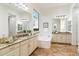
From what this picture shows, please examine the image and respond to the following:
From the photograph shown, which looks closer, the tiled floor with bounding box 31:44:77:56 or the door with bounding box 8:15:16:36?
the door with bounding box 8:15:16:36

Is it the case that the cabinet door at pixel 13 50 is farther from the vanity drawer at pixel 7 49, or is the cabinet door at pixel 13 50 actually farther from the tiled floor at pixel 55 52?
the tiled floor at pixel 55 52

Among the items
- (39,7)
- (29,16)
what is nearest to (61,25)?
(39,7)

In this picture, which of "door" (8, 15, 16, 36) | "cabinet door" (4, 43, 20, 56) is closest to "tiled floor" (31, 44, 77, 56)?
"door" (8, 15, 16, 36)

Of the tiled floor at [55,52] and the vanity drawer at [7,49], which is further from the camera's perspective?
the tiled floor at [55,52]

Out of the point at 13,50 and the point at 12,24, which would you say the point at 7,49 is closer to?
the point at 13,50

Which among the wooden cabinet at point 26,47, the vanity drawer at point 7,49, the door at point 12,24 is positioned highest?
the door at point 12,24

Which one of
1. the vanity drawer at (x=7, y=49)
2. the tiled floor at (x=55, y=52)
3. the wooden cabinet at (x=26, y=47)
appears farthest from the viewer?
the tiled floor at (x=55, y=52)

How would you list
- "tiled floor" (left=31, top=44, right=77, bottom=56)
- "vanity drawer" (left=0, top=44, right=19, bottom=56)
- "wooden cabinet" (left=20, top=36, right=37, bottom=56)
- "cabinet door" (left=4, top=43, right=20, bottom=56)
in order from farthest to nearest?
"tiled floor" (left=31, top=44, right=77, bottom=56), "wooden cabinet" (left=20, top=36, right=37, bottom=56), "cabinet door" (left=4, top=43, right=20, bottom=56), "vanity drawer" (left=0, top=44, right=19, bottom=56)

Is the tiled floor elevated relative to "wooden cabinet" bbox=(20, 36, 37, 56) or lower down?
lower down

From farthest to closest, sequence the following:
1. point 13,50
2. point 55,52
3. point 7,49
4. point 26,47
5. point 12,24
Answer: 1. point 55,52
2. point 26,47
3. point 12,24
4. point 13,50
5. point 7,49

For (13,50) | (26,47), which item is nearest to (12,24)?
(26,47)

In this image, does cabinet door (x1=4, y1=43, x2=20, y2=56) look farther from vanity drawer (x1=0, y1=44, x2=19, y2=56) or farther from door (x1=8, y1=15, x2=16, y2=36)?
door (x1=8, y1=15, x2=16, y2=36)

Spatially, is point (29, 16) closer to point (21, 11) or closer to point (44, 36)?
point (21, 11)

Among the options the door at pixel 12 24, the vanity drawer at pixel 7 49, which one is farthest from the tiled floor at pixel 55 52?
the vanity drawer at pixel 7 49
